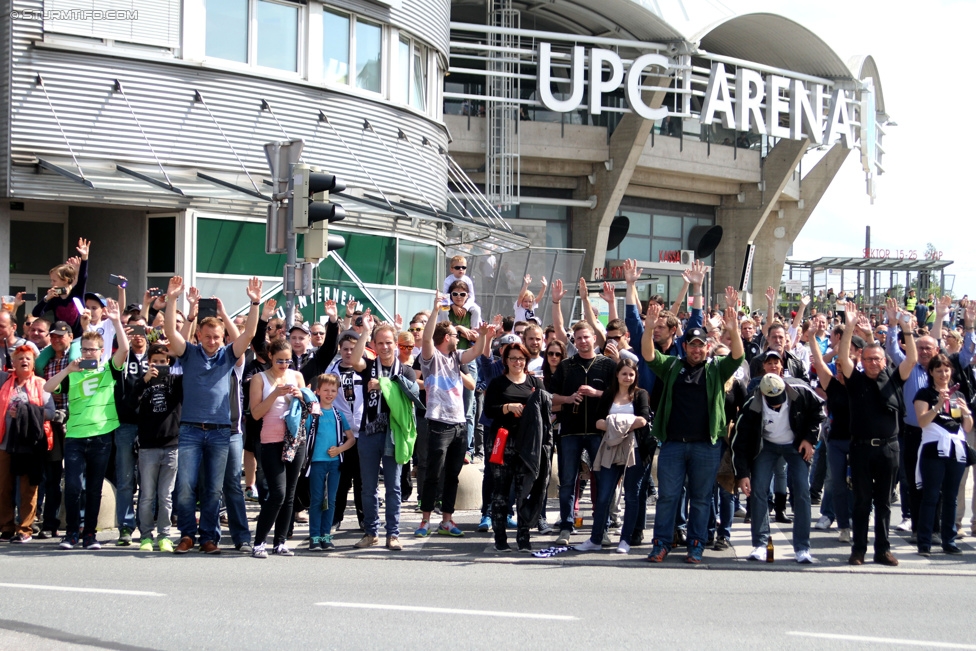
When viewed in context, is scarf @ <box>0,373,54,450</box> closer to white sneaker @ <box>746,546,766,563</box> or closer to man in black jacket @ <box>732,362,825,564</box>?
man in black jacket @ <box>732,362,825,564</box>

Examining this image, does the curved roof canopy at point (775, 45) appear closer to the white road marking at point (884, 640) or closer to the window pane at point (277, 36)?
the window pane at point (277, 36)

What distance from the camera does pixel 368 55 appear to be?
877 inches

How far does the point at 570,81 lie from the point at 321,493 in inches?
916

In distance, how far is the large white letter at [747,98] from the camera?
33.8 meters

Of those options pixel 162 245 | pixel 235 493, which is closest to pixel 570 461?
pixel 235 493

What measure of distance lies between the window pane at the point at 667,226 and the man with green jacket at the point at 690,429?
100ft

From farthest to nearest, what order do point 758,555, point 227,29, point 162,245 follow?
point 227,29
point 162,245
point 758,555

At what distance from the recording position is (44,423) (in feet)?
33.1

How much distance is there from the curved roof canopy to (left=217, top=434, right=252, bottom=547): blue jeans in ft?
92.4

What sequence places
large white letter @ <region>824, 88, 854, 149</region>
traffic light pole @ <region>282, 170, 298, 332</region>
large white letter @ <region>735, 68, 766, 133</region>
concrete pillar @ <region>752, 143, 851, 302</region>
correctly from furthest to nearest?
concrete pillar @ <region>752, 143, 851, 302</region>, large white letter @ <region>824, 88, 854, 149</region>, large white letter @ <region>735, 68, 766, 133</region>, traffic light pole @ <region>282, 170, 298, 332</region>

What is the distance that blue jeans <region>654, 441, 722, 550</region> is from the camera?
9.20 metres

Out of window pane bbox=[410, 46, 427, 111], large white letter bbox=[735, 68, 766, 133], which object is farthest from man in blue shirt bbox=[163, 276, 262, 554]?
large white letter bbox=[735, 68, 766, 133]

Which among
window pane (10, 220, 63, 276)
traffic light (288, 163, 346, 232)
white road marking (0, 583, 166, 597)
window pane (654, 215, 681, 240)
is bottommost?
white road marking (0, 583, 166, 597)

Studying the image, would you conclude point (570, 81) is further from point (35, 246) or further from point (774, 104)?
point (35, 246)
